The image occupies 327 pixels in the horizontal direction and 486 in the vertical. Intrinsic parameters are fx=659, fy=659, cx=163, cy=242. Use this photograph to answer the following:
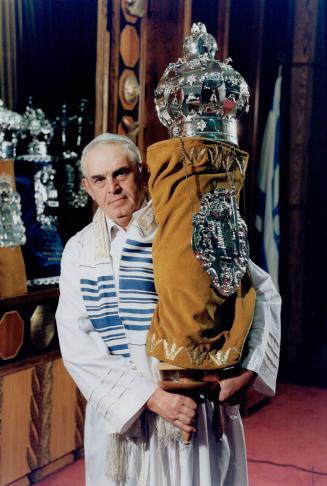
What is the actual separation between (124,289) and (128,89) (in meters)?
2.13

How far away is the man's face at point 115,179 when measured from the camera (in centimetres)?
179

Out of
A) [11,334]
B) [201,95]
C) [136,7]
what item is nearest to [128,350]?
[201,95]

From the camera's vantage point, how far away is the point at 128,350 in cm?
178

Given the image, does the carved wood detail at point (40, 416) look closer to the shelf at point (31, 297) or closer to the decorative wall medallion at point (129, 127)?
the shelf at point (31, 297)

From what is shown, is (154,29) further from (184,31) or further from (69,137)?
(69,137)

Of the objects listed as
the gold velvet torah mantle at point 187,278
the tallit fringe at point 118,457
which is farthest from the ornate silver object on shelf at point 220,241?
the tallit fringe at point 118,457

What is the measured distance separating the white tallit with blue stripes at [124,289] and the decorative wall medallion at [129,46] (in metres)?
1.99

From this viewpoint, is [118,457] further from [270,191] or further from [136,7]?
[270,191]

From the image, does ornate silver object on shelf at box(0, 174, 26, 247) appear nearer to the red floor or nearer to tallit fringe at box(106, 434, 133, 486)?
the red floor

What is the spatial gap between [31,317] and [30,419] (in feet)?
1.57

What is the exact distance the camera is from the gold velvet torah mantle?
5.06 feet

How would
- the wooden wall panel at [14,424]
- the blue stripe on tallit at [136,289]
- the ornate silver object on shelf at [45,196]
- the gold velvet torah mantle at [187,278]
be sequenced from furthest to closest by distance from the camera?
the ornate silver object on shelf at [45,196], the wooden wall panel at [14,424], the blue stripe on tallit at [136,289], the gold velvet torah mantle at [187,278]

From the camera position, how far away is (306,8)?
4.86 meters

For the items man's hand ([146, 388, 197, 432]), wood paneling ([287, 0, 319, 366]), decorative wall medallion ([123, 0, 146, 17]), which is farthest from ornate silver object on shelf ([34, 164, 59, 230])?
wood paneling ([287, 0, 319, 366])
